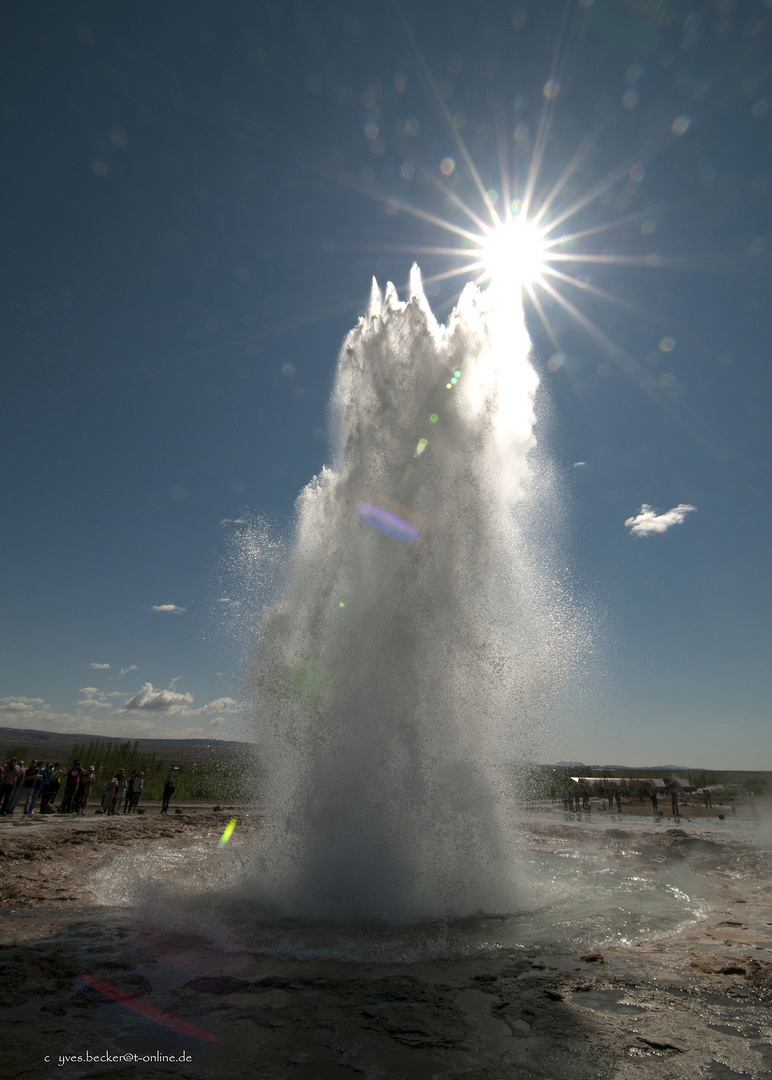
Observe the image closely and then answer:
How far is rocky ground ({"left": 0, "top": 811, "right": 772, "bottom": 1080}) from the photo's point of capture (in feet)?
13.3

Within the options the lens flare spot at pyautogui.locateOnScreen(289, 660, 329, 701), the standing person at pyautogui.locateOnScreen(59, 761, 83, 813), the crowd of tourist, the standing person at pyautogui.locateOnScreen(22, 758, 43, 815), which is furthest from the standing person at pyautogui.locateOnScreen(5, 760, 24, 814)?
the lens flare spot at pyautogui.locateOnScreen(289, 660, 329, 701)

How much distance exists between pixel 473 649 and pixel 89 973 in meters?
7.36

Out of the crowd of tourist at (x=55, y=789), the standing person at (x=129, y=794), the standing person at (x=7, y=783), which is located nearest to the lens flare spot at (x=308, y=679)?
the standing person at (x=7, y=783)

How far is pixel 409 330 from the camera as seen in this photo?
1376 cm

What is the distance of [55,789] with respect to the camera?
20031 mm

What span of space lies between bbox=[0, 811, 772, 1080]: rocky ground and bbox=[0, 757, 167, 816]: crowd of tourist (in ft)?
36.9

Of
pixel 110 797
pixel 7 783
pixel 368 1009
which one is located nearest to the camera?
pixel 368 1009

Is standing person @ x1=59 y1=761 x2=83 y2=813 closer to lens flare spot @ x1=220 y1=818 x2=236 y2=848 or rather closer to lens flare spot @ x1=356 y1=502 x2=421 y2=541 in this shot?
lens flare spot @ x1=220 y1=818 x2=236 y2=848

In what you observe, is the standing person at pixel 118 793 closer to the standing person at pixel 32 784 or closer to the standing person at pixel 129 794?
the standing person at pixel 129 794

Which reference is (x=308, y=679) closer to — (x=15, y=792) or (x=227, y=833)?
(x=227, y=833)

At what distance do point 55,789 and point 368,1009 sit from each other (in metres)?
19.8

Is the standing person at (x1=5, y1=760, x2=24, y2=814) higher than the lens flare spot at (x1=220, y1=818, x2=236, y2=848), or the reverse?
the standing person at (x1=5, y1=760, x2=24, y2=814)

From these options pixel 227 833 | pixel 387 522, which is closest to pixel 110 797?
pixel 227 833

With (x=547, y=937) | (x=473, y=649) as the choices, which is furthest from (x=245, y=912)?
(x=473, y=649)
